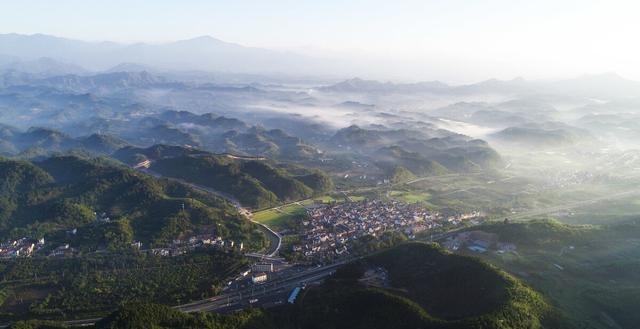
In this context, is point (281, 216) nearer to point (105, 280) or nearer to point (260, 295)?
point (260, 295)

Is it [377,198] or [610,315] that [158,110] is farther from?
[610,315]

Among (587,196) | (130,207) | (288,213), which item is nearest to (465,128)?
(587,196)

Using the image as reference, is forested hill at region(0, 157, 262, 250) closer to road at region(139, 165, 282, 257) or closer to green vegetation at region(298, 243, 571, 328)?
road at region(139, 165, 282, 257)

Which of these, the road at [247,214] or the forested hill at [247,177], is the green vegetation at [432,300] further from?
the forested hill at [247,177]

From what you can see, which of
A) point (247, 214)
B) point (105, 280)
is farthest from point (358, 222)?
point (105, 280)

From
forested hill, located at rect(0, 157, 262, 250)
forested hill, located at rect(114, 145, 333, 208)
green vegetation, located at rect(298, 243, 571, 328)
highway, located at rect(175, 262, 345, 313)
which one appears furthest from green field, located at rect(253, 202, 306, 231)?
green vegetation, located at rect(298, 243, 571, 328)

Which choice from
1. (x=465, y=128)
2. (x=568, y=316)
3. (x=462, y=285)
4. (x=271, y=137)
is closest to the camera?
(x=568, y=316)
